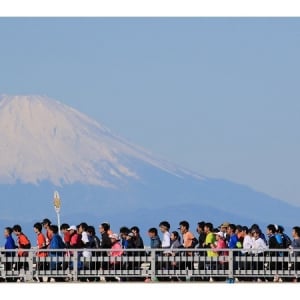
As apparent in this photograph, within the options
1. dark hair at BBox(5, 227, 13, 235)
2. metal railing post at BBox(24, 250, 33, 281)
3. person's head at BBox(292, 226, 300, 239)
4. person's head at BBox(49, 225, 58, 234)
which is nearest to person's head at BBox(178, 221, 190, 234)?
person's head at BBox(292, 226, 300, 239)

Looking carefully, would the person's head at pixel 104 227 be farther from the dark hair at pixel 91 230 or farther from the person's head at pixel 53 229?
the person's head at pixel 53 229

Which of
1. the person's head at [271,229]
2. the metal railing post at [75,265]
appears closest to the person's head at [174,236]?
the person's head at [271,229]

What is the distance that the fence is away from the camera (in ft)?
121

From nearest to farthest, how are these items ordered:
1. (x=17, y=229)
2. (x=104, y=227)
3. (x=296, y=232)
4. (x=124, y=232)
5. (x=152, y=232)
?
1. (x=296, y=232)
2. (x=152, y=232)
3. (x=104, y=227)
4. (x=17, y=229)
5. (x=124, y=232)

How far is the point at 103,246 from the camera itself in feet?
122

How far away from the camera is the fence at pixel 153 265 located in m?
36.9

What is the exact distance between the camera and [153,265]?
37156 mm

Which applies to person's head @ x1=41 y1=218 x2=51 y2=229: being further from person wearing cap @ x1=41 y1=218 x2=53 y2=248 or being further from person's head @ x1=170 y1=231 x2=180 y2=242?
person's head @ x1=170 y1=231 x2=180 y2=242

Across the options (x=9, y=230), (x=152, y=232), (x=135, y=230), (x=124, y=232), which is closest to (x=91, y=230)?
(x=124, y=232)

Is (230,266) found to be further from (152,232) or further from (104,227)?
(104,227)

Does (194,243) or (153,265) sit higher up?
(194,243)

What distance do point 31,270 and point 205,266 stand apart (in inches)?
175
